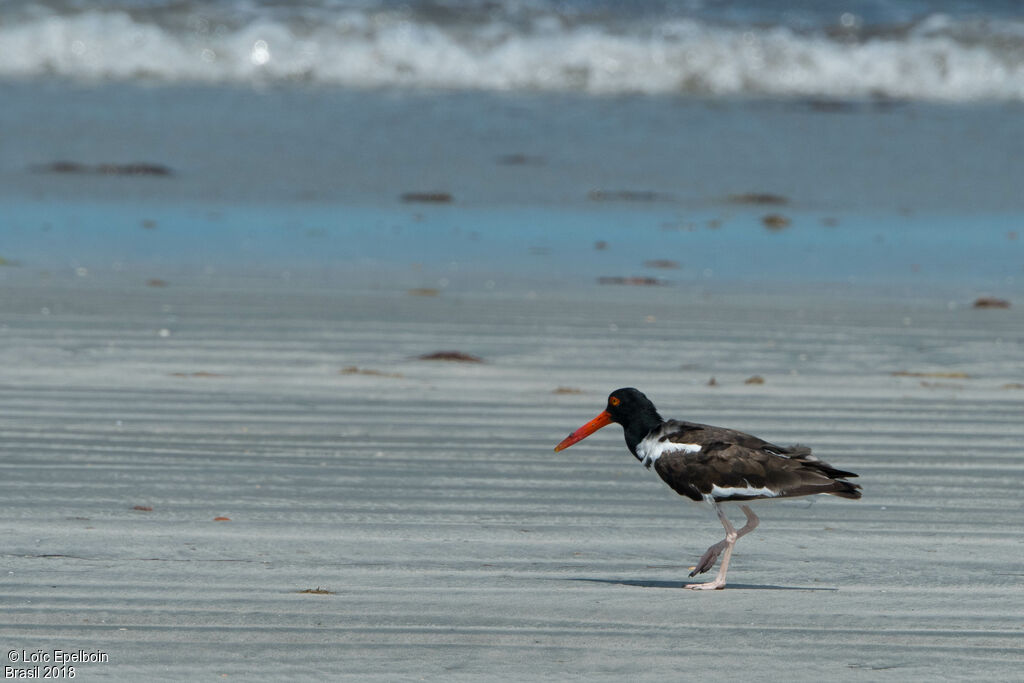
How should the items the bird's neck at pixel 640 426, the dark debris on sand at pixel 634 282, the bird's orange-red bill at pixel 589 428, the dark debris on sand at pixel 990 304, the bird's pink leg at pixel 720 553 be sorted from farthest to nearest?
the dark debris on sand at pixel 634 282 < the dark debris on sand at pixel 990 304 < the bird's orange-red bill at pixel 589 428 < the bird's neck at pixel 640 426 < the bird's pink leg at pixel 720 553

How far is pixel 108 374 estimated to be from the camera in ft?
24.9

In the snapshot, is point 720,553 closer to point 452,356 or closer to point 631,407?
point 631,407

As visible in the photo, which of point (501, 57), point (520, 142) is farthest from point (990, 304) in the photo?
point (501, 57)

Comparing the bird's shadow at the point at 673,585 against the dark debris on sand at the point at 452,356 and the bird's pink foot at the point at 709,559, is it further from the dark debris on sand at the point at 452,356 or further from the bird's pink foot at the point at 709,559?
the dark debris on sand at the point at 452,356

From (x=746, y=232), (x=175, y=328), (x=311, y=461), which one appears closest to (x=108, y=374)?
(x=175, y=328)

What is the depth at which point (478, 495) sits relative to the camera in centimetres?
563

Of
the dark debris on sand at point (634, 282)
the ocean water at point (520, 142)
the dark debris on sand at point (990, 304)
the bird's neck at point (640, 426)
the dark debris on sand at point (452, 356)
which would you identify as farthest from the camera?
the ocean water at point (520, 142)

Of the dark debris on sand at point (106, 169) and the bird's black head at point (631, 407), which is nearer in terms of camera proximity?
the bird's black head at point (631, 407)

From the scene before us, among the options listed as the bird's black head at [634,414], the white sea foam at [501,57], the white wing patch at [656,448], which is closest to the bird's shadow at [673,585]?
the white wing patch at [656,448]

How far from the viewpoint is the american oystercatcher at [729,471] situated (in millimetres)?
4656

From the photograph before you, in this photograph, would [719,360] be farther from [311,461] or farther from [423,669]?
[423,669]

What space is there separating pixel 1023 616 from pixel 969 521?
40.8 inches

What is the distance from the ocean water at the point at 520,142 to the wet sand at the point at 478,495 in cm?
184

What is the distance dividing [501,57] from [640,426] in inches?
732
